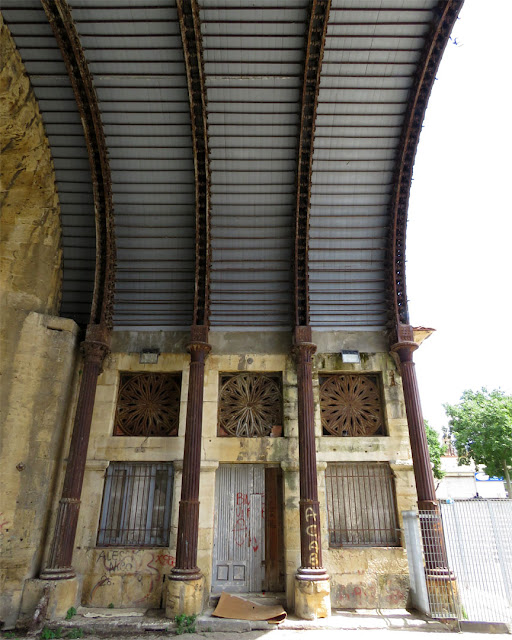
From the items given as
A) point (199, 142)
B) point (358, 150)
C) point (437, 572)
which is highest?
point (358, 150)

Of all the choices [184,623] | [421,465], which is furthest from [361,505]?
[184,623]

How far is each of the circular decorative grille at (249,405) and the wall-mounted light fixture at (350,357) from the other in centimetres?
199

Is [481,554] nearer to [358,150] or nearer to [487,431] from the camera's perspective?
[358,150]

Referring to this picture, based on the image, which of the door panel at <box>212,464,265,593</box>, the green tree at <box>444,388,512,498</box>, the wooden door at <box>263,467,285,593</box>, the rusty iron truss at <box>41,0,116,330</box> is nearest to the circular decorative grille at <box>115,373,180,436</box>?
the rusty iron truss at <box>41,0,116,330</box>

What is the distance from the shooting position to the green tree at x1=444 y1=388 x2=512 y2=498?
22312mm

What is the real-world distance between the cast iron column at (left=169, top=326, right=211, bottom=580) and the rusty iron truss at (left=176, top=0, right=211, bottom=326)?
0.82 m

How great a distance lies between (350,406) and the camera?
11031 millimetres

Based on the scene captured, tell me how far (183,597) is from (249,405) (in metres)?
4.48

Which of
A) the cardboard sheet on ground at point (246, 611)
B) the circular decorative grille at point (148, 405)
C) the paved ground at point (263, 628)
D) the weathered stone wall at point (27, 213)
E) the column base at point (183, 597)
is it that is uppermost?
the weathered stone wall at point (27, 213)

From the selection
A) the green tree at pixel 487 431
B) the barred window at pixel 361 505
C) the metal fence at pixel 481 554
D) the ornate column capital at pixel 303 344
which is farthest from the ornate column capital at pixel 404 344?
the green tree at pixel 487 431

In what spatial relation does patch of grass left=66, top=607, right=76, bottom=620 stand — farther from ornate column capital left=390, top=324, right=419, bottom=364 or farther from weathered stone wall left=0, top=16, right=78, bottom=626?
ornate column capital left=390, top=324, right=419, bottom=364

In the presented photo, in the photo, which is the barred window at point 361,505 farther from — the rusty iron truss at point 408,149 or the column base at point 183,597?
the rusty iron truss at point 408,149

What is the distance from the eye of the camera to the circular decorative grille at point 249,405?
10805 mm

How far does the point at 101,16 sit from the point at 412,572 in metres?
13.5
